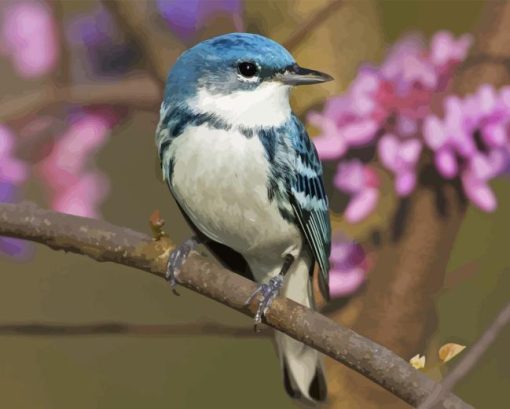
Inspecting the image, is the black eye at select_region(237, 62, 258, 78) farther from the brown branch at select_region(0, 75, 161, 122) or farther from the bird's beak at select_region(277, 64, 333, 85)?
the brown branch at select_region(0, 75, 161, 122)

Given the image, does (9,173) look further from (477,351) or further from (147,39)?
(477,351)

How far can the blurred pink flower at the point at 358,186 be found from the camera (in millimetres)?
1075

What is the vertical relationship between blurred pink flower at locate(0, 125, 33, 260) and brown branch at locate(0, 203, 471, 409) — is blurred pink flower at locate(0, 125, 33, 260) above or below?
below

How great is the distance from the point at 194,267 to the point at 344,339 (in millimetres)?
175

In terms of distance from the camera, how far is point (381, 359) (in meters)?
0.65

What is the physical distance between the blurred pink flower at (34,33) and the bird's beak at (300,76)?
1.47 feet

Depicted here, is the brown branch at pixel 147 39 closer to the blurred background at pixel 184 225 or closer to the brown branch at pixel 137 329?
the blurred background at pixel 184 225

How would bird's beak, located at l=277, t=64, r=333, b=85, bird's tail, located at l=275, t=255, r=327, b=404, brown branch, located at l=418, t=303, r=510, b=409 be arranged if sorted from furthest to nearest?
bird's tail, located at l=275, t=255, r=327, b=404
bird's beak, located at l=277, t=64, r=333, b=85
brown branch, located at l=418, t=303, r=510, b=409

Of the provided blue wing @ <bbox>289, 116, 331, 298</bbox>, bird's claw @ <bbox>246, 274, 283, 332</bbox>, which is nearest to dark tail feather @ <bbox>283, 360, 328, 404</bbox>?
blue wing @ <bbox>289, 116, 331, 298</bbox>

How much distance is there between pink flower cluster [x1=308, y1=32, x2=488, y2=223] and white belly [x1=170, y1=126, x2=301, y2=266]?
23 cm

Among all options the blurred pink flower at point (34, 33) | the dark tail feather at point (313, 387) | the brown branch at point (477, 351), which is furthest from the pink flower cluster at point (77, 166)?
the brown branch at point (477, 351)

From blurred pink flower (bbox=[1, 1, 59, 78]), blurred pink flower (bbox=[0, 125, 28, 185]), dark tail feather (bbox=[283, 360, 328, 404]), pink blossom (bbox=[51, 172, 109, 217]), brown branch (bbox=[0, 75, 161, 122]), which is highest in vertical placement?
blurred pink flower (bbox=[1, 1, 59, 78])

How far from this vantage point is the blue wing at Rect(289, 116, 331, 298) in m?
0.85

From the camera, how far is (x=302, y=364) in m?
1.00
